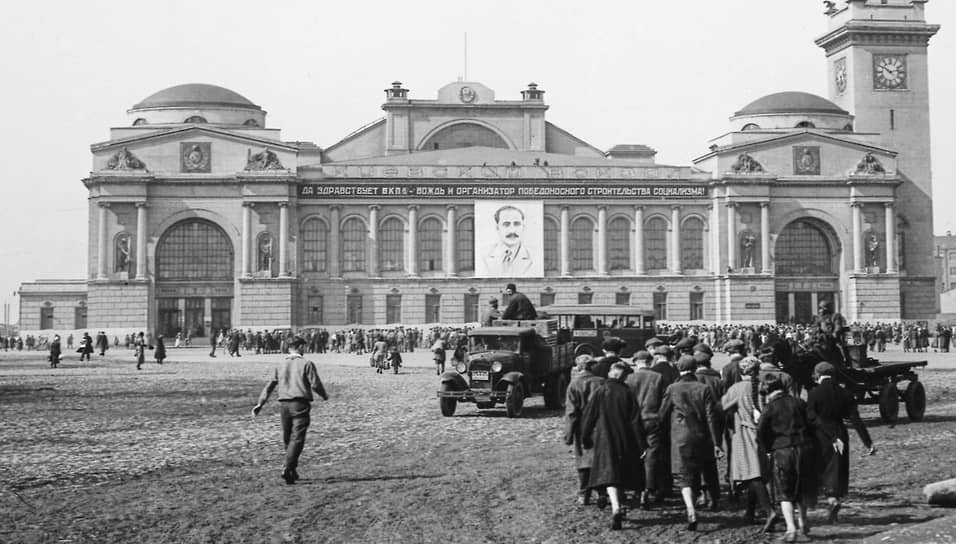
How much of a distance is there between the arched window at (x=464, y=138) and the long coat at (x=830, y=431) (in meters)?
64.7

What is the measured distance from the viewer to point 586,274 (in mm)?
68938

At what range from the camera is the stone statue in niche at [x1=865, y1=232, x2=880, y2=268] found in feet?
230

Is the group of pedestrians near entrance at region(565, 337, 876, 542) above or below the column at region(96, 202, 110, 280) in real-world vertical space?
below

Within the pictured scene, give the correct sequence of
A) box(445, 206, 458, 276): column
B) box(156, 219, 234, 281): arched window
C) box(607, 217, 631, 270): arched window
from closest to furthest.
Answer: box(156, 219, 234, 281): arched window
box(445, 206, 458, 276): column
box(607, 217, 631, 270): arched window

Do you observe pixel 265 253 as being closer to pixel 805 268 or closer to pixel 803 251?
pixel 803 251

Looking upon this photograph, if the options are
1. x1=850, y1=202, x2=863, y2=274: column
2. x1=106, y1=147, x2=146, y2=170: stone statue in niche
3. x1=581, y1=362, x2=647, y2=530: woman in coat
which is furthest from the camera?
x1=850, y1=202, x2=863, y2=274: column

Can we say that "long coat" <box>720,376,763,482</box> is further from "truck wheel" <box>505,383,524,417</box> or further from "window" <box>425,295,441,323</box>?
"window" <box>425,295,441,323</box>

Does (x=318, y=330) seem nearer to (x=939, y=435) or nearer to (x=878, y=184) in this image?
(x=878, y=184)

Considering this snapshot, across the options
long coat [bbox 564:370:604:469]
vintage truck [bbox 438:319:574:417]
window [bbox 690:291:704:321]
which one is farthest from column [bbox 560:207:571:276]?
long coat [bbox 564:370:604:469]

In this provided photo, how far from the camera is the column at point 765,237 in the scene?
Answer: 69188 mm

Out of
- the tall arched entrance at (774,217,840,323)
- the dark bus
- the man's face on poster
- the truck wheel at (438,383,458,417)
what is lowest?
the truck wheel at (438,383,458,417)

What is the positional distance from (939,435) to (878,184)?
55923 millimetres

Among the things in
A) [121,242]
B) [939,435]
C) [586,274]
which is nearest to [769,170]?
[586,274]

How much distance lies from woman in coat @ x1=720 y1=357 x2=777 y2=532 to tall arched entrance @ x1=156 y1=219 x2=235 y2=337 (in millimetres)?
58144
